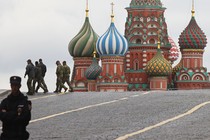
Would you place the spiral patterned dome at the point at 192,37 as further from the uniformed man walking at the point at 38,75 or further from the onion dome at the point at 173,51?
the uniformed man walking at the point at 38,75

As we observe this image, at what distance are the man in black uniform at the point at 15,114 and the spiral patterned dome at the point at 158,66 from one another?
94.3 meters

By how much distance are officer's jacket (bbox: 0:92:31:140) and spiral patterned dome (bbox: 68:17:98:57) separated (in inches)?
3983

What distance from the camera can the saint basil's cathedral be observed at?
369 feet

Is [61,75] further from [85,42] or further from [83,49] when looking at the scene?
[83,49]

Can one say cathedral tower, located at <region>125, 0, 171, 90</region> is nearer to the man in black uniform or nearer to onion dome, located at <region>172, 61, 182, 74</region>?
onion dome, located at <region>172, 61, 182, 74</region>

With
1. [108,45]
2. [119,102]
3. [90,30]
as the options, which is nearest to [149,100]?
[119,102]

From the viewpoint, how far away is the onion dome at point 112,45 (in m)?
113

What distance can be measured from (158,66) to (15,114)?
94528 millimetres

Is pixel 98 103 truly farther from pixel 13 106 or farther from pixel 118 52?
pixel 118 52

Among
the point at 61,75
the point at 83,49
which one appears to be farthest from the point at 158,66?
the point at 61,75

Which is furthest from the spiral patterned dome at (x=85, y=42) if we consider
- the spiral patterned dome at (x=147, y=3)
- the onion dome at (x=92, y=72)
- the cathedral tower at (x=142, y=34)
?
the spiral patterned dome at (x=147, y=3)

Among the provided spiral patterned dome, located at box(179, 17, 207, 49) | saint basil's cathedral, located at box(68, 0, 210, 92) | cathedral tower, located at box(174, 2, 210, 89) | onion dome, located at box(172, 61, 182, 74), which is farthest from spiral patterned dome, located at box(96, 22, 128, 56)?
onion dome, located at box(172, 61, 182, 74)

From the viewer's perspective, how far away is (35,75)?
142 feet

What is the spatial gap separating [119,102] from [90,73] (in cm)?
7737
